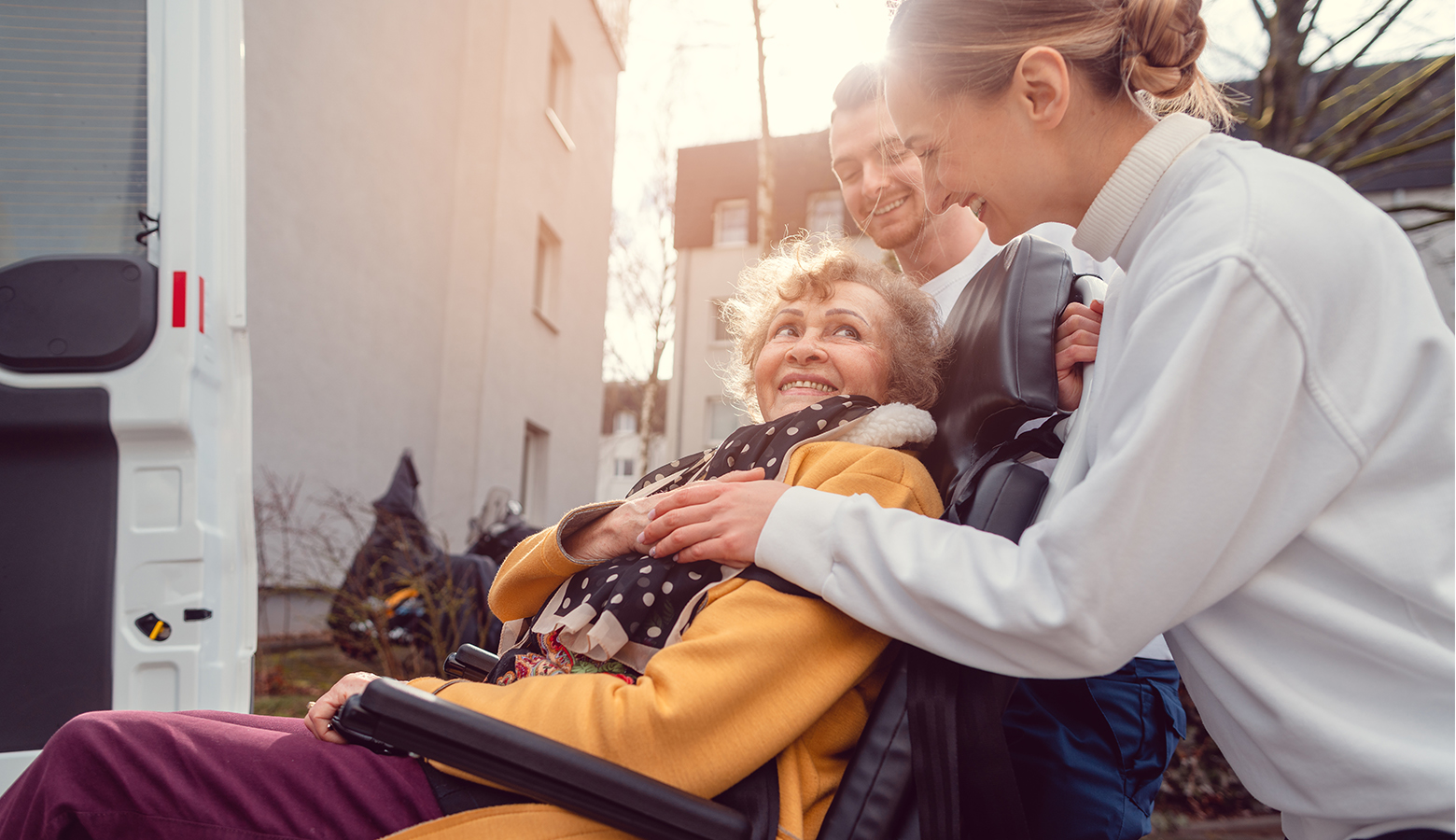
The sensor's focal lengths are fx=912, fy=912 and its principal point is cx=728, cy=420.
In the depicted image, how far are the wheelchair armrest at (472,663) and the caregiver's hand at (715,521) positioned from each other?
0.52 metres

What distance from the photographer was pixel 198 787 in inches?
51.4

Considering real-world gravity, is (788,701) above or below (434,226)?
below

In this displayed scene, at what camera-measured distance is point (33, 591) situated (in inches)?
83.7

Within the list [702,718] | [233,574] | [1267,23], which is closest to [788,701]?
[702,718]

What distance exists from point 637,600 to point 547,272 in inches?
423

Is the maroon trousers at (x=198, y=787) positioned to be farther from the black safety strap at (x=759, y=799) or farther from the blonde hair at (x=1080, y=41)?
the blonde hair at (x=1080, y=41)

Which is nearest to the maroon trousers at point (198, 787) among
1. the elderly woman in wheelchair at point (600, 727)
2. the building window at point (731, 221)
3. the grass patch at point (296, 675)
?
the elderly woman in wheelchair at point (600, 727)

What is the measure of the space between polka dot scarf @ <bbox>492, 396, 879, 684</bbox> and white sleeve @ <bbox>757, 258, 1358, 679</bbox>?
434 mm

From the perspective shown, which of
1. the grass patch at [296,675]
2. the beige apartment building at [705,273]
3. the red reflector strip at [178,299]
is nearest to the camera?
the red reflector strip at [178,299]

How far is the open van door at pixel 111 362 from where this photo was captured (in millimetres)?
2137

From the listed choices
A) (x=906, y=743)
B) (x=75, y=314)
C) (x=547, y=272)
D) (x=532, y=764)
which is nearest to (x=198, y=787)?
(x=532, y=764)

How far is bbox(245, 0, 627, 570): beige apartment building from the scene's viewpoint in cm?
647

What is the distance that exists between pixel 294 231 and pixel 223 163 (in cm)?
464

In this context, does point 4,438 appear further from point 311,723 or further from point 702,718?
point 702,718
